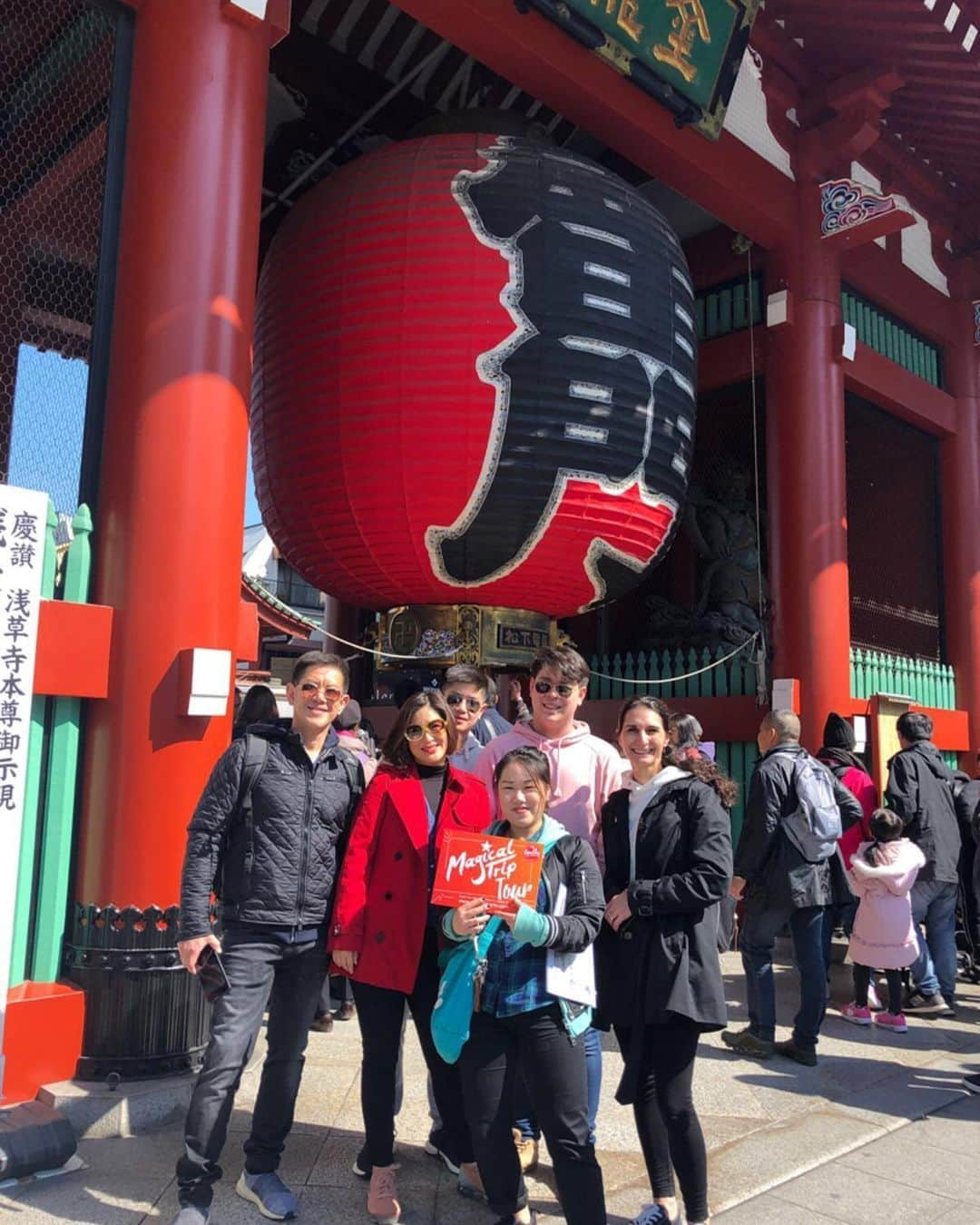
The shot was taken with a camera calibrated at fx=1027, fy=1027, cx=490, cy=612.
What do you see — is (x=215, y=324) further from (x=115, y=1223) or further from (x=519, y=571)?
(x=115, y=1223)

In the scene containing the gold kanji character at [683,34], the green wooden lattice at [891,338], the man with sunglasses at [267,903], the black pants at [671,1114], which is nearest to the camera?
the black pants at [671,1114]

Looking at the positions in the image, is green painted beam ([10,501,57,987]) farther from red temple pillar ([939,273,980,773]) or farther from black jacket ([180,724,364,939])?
red temple pillar ([939,273,980,773])

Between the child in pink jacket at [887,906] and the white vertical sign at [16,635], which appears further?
the child in pink jacket at [887,906]

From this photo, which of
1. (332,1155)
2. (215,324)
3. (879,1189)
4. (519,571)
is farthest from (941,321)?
(332,1155)

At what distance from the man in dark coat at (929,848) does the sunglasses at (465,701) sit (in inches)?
112

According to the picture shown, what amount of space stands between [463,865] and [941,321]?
9.34 meters

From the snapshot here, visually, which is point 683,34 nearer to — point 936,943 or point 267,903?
point 936,943

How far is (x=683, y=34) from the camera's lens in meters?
6.37

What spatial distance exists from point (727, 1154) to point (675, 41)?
6.11 metres

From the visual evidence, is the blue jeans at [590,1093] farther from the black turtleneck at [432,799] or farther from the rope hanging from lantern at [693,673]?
the rope hanging from lantern at [693,673]

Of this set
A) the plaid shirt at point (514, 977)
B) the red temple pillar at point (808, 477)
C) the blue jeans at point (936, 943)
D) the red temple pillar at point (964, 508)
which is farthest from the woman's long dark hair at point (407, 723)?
the red temple pillar at point (964, 508)

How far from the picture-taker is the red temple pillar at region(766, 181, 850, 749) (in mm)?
7453

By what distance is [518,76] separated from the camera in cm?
613

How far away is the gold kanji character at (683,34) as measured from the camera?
20.7ft
